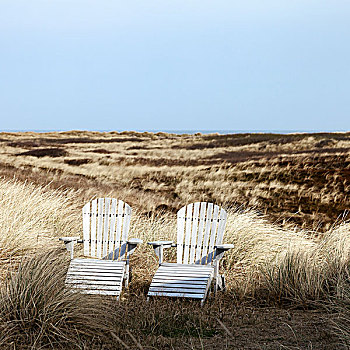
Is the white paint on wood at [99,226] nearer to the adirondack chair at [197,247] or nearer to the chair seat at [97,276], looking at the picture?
the chair seat at [97,276]

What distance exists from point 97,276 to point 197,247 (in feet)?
4.80

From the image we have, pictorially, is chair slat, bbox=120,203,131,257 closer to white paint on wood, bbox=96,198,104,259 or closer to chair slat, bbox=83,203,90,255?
white paint on wood, bbox=96,198,104,259

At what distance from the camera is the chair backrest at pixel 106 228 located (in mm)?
6551

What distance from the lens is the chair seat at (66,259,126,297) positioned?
526cm

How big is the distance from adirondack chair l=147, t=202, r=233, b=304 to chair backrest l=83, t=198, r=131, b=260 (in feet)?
2.27

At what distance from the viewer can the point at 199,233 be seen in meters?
6.46

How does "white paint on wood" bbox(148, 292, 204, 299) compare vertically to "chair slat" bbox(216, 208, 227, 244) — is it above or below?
below

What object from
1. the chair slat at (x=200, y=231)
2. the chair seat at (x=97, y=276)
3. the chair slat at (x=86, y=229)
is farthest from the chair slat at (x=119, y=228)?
the chair slat at (x=200, y=231)

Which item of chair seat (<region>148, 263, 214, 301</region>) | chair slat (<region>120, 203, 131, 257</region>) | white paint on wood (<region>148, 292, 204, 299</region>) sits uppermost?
chair slat (<region>120, 203, 131, 257</region>)

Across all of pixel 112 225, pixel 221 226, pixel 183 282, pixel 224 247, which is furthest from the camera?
pixel 112 225

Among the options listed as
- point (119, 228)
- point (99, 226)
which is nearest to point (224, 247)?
point (119, 228)

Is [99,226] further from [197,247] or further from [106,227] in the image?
[197,247]

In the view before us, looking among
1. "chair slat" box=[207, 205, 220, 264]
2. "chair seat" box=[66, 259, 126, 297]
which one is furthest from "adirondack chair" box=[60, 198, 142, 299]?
"chair slat" box=[207, 205, 220, 264]

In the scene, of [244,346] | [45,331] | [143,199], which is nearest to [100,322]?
[45,331]
